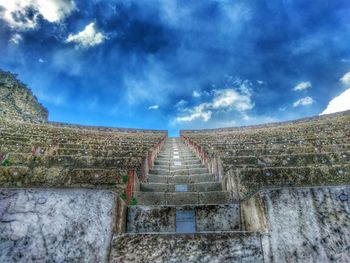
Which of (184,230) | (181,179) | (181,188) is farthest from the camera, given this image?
(181,179)

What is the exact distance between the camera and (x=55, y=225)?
157 cm

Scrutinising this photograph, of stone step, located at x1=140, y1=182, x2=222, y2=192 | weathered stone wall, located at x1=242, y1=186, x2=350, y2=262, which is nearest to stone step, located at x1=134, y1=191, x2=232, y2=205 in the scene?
stone step, located at x1=140, y1=182, x2=222, y2=192

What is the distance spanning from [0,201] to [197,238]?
1.38 metres

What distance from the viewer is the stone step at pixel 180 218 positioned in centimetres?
241

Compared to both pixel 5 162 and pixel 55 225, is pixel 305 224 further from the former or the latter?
pixel 5 162

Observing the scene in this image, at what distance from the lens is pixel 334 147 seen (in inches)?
242

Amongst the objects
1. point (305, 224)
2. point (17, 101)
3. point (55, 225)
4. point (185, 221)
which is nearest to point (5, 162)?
point (55, 225)

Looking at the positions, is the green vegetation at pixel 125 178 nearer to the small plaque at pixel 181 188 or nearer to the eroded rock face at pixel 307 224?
the small plaque at pixel 181 188

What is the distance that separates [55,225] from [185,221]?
1324 mm

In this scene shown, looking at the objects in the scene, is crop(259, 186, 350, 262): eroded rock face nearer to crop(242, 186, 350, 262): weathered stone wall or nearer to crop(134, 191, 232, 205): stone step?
crop(242, 186, 350, 262): weathered stone wall

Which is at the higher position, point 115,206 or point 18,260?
point 115,206

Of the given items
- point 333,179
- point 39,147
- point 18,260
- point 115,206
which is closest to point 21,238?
point 18,260

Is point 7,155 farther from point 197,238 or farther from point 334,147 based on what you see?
point 334,147

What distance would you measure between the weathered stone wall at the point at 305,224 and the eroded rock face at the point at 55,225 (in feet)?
3.67
